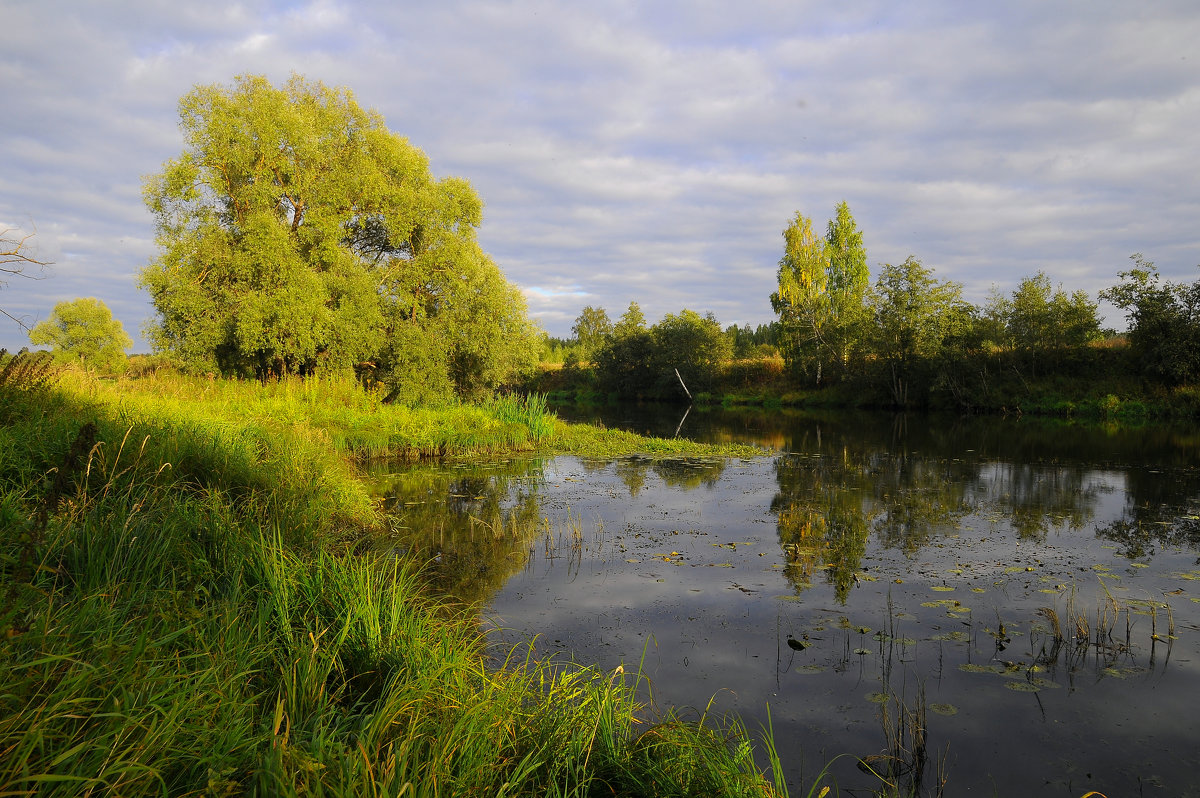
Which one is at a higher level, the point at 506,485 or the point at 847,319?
the point at 847,319

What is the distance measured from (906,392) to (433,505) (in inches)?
1486

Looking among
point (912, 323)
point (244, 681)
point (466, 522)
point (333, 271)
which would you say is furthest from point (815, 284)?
point (244, 681)

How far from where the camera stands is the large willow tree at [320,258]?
59.4 ft

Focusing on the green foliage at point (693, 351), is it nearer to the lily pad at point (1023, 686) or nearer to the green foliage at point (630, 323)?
the green foliage at point (630, 323)

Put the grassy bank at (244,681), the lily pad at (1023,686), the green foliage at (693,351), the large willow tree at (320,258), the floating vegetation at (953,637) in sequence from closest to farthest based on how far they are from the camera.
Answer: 1. the grassy bank at (244,681)
2. the lily pad at (1023,686)
3. the floating vegetation at (953,637)
4. the large willow tree at (320,258)
5. the green foliage at (693,351)

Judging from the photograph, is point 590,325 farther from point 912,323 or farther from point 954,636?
point 954,636

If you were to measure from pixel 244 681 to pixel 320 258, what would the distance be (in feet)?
61.3

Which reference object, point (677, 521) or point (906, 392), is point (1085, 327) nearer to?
point (906, 392)

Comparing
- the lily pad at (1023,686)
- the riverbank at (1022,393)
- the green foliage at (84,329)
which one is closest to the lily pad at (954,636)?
the lily pad at (1023,686)

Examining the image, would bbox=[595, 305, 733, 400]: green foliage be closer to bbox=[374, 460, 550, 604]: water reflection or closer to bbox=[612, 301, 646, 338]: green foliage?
bbox=[612, 301, 646, 338]: green foliage

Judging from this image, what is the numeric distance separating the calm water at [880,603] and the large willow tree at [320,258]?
7.01 m

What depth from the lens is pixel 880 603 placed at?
6.96m

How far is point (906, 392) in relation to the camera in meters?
41.6

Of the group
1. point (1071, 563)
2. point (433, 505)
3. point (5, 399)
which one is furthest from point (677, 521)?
point (5, 399)
